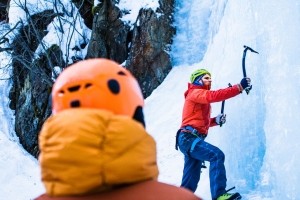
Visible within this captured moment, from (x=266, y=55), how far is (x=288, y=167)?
1.47 meters

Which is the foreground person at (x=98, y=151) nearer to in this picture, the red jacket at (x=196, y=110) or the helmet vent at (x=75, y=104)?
the helmet vent at (x=75, y=104)

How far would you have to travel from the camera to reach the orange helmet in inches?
58.9

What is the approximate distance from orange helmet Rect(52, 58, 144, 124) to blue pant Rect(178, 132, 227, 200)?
9.19 feet

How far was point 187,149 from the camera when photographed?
4527 millimetres

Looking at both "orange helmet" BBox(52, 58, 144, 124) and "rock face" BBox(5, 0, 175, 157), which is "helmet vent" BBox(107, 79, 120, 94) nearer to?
"orange helmet" BBox(52, 58, 144, 124)

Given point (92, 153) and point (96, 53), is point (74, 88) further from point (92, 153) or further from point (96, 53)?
point (96, 53)

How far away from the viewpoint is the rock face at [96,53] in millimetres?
11383

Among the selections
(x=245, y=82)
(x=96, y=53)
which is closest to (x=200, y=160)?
(x=245, y=82)

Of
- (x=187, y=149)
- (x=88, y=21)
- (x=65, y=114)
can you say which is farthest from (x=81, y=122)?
(x=88, y=21)

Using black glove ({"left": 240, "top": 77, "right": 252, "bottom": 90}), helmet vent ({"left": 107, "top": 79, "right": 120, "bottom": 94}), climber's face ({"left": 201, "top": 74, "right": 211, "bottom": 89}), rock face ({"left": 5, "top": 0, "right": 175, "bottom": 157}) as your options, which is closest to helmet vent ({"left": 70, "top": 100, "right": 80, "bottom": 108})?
helmet vent ({"left": 107, "top": 79, "right": 120, "bottom": 94})

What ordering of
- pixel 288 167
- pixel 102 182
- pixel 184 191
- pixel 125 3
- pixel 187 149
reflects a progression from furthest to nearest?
1. pixel 125 3
2. pixel 187 149
3. pixel 288 167
4. pixel 184 191
5. pixel 102 182

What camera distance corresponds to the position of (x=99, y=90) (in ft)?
4.92

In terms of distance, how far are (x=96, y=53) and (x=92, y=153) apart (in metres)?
11.4

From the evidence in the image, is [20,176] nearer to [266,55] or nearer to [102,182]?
[266,55]
